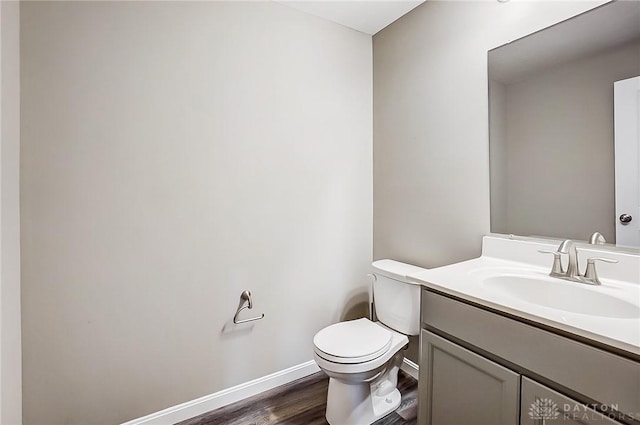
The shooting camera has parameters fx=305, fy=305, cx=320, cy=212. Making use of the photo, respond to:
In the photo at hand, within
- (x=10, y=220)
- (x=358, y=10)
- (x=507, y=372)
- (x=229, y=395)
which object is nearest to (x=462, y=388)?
(x=507, y=372)

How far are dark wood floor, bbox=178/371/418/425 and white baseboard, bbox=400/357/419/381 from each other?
0.03 metres

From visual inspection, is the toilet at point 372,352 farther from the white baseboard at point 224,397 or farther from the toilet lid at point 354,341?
the white baseboard at point 224,397

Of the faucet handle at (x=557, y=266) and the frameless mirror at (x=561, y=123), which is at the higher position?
the frameless mirror at (x=561, y=123)

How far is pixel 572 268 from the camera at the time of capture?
1162mm

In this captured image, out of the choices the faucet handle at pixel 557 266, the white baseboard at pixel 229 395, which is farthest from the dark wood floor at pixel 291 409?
the faucet handle at pixel 557 266

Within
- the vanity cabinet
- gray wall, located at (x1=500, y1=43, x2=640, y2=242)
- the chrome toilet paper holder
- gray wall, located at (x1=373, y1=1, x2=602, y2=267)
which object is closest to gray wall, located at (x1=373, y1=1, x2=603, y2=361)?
gray wall, located at (x1=373, y1=1, x2=602, y2=267)

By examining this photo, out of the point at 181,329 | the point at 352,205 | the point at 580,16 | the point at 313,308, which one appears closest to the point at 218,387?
the point at 181,329

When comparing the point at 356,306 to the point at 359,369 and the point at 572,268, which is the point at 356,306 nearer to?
the point at 359,369

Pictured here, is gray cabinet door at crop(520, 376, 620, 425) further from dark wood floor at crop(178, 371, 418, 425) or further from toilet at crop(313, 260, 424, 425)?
dark wood floor at crop(178, 371, 418, 425)

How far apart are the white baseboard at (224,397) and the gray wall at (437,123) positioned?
0.98 meters

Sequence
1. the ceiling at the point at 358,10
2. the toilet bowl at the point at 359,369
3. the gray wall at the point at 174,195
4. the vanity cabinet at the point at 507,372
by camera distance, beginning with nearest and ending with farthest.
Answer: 1. the vanity cabinet at the point at 507,372
2. the gray wall at the point at 174,195
3. the toilet bowl at the point at 359,369
4. the ceiling at the point at 358,10

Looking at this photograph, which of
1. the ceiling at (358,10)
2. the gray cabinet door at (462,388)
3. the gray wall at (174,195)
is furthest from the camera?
the ceiling at (358,10)

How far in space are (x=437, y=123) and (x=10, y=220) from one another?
2064 millimetres

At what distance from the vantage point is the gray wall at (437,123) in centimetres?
157
